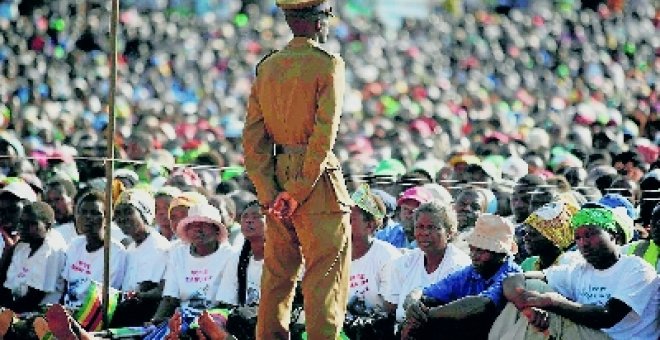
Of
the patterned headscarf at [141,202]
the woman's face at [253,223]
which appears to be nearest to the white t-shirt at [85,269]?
the patterned headscarf at [141,202]

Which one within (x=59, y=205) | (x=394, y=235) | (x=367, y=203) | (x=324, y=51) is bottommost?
(x=394, y=235)

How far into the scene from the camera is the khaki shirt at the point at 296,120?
9375 mm

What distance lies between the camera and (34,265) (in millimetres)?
13602

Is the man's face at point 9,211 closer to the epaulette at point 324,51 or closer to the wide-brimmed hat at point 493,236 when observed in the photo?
the wide-brimmed hat at point 493,236

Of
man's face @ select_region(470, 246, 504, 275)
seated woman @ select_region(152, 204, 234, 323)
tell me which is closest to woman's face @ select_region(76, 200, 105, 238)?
seated woman @ select_region(152, 204, 234, 323)

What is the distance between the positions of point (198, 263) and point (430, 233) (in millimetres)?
1857

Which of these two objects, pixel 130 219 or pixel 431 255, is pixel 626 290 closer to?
pixel 431 255

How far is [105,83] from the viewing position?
3231cm

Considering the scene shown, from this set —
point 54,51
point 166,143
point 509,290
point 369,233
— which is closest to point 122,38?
point 54,51

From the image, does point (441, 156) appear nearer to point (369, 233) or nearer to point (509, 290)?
point (369, 233)

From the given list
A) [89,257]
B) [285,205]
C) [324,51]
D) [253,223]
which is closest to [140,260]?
[89,257]

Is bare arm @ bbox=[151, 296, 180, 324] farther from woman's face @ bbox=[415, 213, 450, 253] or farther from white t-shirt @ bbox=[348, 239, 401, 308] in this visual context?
woman's face @ bbox=[415, 213, 450, 253]

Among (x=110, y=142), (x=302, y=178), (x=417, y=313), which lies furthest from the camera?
(x=110, y=142)

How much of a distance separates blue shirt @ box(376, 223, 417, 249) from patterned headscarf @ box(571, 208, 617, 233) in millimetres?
2979
